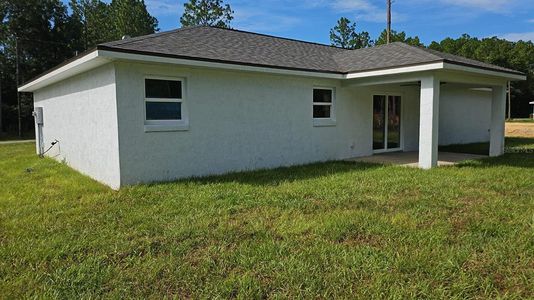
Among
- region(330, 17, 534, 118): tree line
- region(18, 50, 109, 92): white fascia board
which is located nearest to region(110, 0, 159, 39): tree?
region(330, 17, 534, 118): tree line

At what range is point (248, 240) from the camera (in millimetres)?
4652

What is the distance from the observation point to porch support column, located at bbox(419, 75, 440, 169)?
9656mm

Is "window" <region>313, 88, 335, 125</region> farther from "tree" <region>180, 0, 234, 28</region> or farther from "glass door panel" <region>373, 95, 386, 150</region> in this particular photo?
"tree" <region>180, 0, 234, 28</region>

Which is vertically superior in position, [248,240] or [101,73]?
[101,73]

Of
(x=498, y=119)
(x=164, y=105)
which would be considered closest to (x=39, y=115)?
(x=164, y=105)

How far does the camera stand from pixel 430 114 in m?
9.67

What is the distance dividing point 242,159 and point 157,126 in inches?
96.6

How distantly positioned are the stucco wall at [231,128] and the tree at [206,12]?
125 feet

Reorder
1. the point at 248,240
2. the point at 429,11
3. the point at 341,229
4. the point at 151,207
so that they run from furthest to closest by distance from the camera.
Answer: the point at 429,11
the point at 151,207
the point at 341,229
the point at 248,240

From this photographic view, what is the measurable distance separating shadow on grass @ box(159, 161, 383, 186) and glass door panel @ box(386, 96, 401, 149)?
3.79m

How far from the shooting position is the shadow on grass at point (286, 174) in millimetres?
8398

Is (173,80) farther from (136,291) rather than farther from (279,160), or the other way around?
(136,291)

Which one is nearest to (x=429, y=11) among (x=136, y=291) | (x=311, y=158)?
(x=311, y=158)

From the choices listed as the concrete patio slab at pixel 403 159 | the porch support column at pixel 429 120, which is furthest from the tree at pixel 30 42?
the porch support column at pixel 429 120
